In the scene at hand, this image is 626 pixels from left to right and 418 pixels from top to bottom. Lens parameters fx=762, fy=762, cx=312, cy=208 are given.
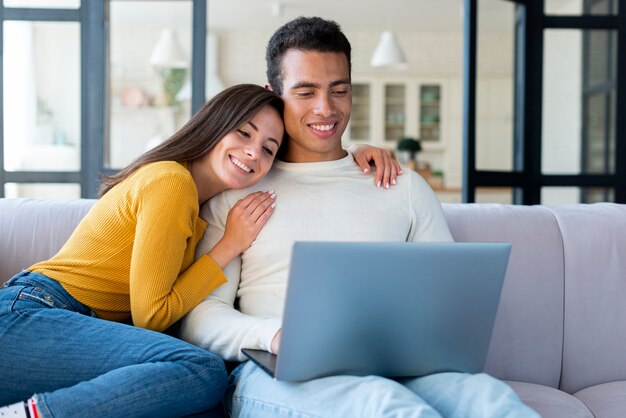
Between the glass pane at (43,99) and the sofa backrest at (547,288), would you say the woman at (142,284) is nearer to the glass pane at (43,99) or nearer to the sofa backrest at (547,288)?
the sofa backrest at (547,288)

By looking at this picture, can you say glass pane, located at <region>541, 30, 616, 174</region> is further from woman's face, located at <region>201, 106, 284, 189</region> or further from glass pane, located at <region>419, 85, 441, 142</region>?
glass pane, located at <region>419, 85, 441, 142</region>

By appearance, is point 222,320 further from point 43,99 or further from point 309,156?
point 43,99

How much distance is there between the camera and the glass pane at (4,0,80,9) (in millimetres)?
3781

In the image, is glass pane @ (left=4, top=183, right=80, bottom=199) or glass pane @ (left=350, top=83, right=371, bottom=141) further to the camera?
glass pane @ (left=350, top=83, right=371, bottom=141)

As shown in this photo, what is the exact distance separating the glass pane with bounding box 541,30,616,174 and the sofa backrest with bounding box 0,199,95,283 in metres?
2.94

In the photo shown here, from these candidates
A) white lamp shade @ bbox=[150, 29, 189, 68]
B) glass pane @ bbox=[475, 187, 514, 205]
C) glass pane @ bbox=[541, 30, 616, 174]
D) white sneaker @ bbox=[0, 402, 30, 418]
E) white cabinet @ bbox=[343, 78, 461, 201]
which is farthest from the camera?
white cabinet @ bbox=[343, 78, 461, 201]

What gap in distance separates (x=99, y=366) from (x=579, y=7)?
3.56 m

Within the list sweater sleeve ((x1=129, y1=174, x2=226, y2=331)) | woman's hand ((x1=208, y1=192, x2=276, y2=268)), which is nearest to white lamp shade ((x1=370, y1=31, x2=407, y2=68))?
woman's hand ((x1=208, y1=192, x2=276, y2=268))

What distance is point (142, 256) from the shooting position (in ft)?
5.37

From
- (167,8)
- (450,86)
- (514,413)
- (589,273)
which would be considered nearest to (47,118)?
(589,273)

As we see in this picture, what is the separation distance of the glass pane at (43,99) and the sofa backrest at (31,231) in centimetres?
183

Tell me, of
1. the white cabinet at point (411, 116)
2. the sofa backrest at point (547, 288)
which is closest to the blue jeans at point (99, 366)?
the sofa backrest at point (547, 288)

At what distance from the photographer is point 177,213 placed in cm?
167

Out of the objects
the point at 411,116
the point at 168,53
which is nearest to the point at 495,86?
the point at 168,53
